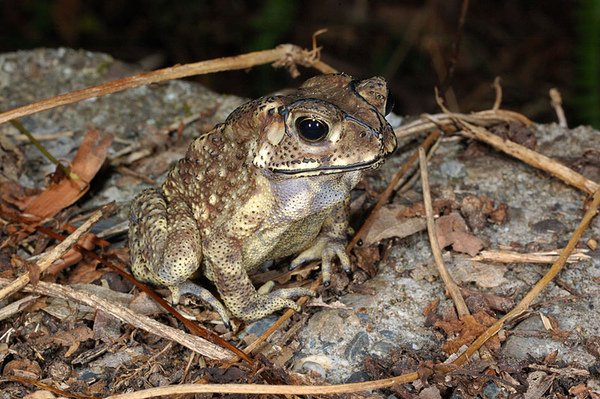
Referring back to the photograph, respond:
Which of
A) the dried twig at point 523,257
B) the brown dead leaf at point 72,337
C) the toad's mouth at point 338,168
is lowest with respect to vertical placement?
the brown dead leaf at point 72,337

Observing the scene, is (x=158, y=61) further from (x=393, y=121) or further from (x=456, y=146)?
(x=456, y=146)

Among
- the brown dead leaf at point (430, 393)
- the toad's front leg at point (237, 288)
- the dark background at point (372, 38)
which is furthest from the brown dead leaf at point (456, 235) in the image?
the dark background at point (372, 38)

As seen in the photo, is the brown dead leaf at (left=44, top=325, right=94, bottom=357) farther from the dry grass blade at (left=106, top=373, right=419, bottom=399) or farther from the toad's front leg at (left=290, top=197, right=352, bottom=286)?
the toad's front leg at (left=290, top=197, right=352, bottom=286)

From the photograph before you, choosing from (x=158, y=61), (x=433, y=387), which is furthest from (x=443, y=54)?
(x=433, y=387)

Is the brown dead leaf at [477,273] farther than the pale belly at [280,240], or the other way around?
the brown dead leaf at [477,273]

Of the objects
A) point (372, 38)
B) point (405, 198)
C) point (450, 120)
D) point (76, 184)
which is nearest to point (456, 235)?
point (405, 198)

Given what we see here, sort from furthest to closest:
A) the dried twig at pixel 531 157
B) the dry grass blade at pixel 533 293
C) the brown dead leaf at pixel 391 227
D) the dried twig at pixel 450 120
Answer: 1. the dried twig at pixel 450 120
2. the dried twig at pixel 531 157
3. the brown dead leaf at pixel 391 227
4. the dry grass blade at pixel 533 293

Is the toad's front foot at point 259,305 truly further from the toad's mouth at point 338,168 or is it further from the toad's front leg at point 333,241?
the toad's mouth at point 338,168
